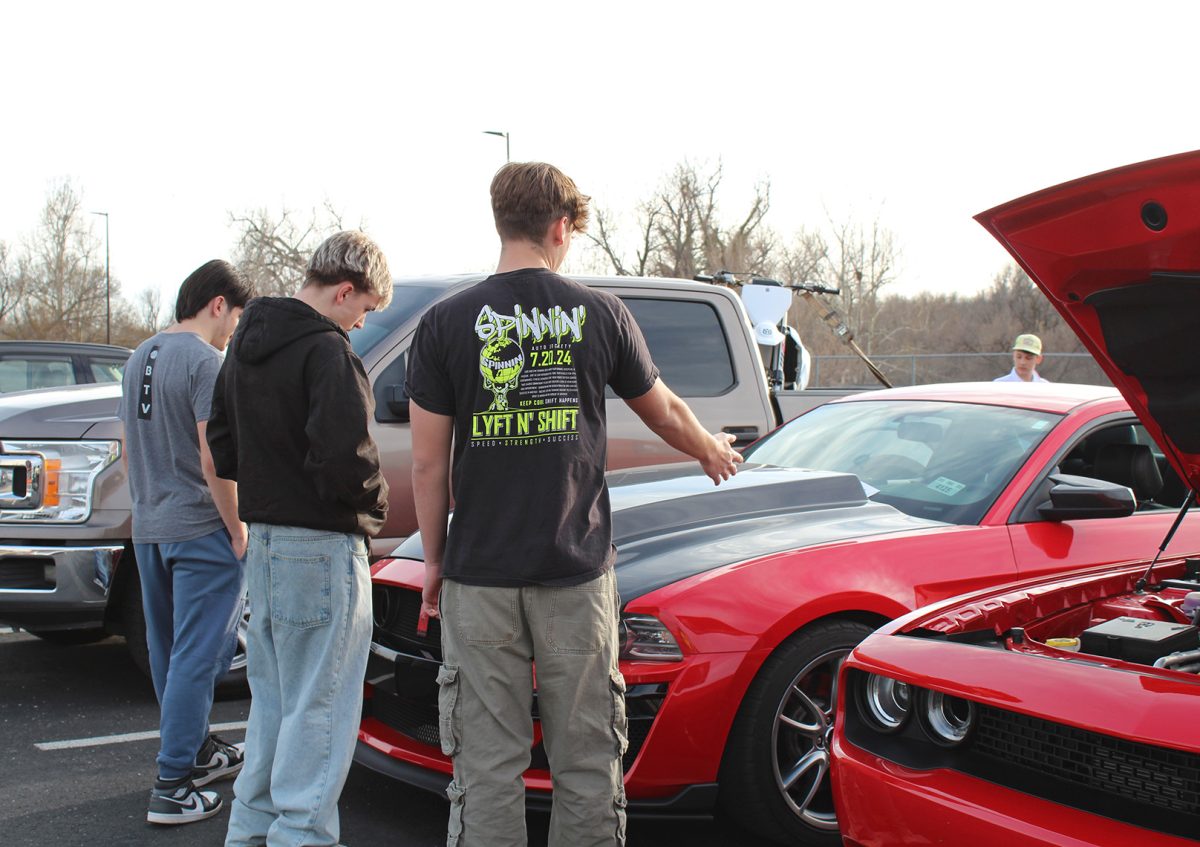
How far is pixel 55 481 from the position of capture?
503cm

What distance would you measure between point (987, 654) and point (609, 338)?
3.85ft

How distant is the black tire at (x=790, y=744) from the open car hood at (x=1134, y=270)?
1205 millimetres

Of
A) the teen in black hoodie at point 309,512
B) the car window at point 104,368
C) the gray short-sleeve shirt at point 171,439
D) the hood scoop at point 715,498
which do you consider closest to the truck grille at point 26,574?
the gray short-sleeve shirt at point 171,439

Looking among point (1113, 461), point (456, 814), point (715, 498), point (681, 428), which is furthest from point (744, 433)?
point (456, 814)

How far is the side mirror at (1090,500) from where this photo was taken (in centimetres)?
385

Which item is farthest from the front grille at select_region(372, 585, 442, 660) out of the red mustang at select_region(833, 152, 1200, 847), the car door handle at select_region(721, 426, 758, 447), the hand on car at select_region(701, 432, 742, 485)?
the car door handle at select_region(721, 426, 758, 447)

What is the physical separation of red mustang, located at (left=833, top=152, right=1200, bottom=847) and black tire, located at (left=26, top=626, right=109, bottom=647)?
502 cm

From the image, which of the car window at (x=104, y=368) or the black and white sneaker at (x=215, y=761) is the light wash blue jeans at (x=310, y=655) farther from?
the car window at (x=104, y=368)

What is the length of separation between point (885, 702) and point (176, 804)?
246 cm

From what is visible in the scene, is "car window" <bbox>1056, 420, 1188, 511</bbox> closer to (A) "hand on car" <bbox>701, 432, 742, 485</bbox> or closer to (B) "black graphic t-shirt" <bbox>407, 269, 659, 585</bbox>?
(A) "hand on car" <bbox>701, 432, 742, 485</bbox>

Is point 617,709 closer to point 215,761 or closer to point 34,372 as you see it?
point 215,761

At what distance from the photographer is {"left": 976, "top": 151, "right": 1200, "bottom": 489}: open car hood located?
93.4 inches

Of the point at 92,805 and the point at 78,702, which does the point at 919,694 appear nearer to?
the point at 92,805

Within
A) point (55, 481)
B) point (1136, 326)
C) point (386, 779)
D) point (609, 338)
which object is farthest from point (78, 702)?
point (1136, 326)
